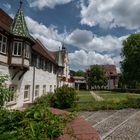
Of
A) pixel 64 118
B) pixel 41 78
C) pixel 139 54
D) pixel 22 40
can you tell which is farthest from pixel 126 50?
pixel 64 118

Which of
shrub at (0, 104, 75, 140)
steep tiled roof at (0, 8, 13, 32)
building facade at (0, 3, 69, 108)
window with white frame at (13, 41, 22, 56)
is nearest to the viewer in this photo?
shrub at (0, 104, 75, 140)

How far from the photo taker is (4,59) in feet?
66.0

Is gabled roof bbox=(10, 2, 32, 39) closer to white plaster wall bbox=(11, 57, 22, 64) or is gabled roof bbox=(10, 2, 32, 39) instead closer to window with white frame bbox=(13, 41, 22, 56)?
window with white frame bbox=(13, 41, 22, 56)

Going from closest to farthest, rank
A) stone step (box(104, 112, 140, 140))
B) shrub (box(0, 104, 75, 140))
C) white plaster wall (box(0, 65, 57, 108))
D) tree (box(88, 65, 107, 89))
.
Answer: shrub (box(0, 104, 75, 140)), stone step (box(104, 112, 140, 140)), white plaster wall (box(0, 65, 57, 108)), tree (box(88, 65, 107, 89))

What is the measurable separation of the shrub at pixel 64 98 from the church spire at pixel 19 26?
682cm

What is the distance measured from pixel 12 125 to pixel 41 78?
2859 centimetres

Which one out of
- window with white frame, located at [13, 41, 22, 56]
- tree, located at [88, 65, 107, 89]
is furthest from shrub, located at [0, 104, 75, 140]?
tree, located at [88, 65, 107, 89]

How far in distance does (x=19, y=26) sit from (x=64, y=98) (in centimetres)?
832

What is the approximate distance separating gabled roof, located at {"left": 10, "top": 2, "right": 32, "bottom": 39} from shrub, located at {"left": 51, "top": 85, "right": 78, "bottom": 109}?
6.82 m

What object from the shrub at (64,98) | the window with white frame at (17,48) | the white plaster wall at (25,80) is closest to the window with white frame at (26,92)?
the white plaster wall at (25,80)

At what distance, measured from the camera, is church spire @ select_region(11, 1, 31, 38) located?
22.0 metres

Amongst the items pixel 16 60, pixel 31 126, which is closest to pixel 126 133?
pixel 16 60

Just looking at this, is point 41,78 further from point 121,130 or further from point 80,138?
point 80,138

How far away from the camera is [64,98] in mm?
26203
